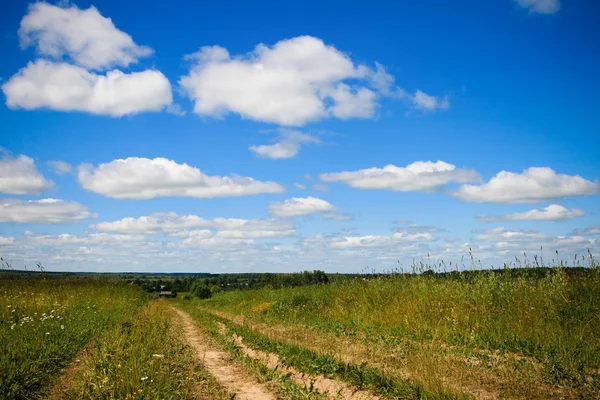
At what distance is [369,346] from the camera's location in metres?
9.29

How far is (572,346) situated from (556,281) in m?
3.76

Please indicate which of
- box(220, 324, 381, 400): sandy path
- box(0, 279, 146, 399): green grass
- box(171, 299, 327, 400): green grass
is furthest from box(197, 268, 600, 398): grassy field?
box(0, 279, 146, 399): green grass

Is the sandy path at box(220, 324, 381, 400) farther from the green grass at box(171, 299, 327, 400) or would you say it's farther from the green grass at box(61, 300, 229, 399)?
the green grass at box(61, 300, 229, 399)

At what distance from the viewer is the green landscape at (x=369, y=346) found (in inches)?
235

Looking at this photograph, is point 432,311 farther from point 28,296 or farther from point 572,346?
point 28,296

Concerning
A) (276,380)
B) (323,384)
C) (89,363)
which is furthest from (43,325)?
(323,384)

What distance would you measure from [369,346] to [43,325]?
7930mm

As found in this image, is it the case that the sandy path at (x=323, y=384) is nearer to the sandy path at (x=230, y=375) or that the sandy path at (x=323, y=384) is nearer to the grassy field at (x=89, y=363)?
the sandy path at (x=230, y=375)

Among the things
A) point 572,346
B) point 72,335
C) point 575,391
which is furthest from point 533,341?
point 72,335

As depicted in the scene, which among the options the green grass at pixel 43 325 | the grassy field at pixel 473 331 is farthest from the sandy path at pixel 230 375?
the green grass at pixel 43 325

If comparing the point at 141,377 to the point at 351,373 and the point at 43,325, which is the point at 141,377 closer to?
the point at 351,373

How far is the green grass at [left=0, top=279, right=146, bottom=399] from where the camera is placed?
6.44m

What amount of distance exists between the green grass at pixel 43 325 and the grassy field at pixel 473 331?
15.2 feet

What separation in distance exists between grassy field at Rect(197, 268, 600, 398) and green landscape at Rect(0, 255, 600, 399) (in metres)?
0.04
